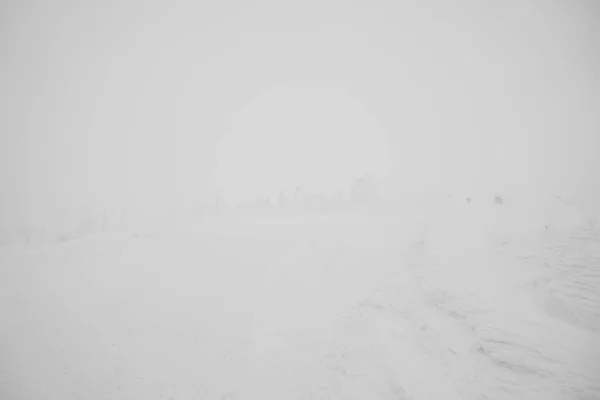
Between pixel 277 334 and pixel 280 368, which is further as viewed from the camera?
pixel 277 334

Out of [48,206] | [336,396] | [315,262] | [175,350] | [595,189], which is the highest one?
[595,189]

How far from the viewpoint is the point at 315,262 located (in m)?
19.2

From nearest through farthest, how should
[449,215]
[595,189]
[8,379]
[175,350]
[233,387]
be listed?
[233,387] → [8,379] → [175,350] → [449,215] → [595,189]

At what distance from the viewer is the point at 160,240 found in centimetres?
2734

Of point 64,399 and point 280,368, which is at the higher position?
point 280,368

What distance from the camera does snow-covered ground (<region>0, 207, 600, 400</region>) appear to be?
31.8 ft

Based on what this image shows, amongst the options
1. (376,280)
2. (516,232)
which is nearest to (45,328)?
(376,280)

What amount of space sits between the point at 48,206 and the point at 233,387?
185807mm

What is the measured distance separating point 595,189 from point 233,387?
159 ft

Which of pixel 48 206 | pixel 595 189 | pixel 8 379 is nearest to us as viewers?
pixel 8 379

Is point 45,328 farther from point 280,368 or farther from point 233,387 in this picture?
point 280,368

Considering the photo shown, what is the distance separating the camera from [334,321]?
45.7 ft

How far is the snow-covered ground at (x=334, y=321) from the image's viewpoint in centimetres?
970

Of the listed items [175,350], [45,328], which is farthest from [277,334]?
[45,328]
